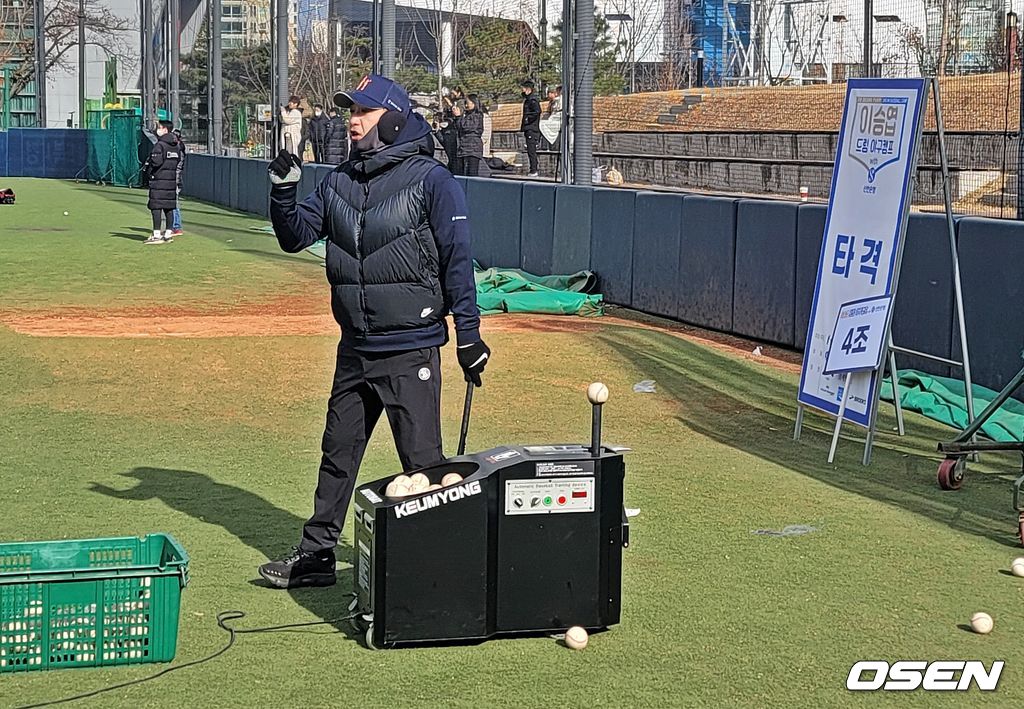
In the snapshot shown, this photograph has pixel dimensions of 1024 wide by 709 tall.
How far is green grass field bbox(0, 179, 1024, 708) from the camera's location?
4.93 meters

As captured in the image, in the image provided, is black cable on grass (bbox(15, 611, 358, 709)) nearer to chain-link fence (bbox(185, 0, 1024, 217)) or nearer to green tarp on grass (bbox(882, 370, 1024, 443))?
green tarp on grass (bbox(882, 370, 1024, 443))

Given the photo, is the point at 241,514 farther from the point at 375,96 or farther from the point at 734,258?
the point at 734,258

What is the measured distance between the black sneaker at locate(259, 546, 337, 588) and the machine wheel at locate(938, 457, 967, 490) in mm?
3582

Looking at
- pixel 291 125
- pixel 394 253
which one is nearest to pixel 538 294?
pixel 394 253

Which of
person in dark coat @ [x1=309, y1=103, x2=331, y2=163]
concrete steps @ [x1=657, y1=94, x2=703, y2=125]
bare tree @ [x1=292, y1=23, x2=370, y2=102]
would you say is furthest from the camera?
person in dark coat @ [x1=309, y1=103, x2=331, y2=163]

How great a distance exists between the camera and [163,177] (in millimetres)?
23781

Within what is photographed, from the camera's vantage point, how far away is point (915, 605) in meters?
5.85

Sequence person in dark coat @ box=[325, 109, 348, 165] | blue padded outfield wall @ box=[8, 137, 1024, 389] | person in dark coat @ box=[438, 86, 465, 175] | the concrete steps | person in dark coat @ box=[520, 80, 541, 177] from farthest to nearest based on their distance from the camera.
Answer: person in dark coat @ box=[325, 109, 348, 165] → person in dark coat @ box=[438, 86, 465, 175] → person in dark coat @ box=[520, 80, 541, 177] → the concrete steps → blue padded outfield wall @ box=[8, 137, 1024, 389]

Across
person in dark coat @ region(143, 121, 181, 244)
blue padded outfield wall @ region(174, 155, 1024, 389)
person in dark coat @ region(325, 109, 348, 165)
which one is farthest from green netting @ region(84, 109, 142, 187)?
blue padded outfield wall @ region(174, 155, 1024, 389)

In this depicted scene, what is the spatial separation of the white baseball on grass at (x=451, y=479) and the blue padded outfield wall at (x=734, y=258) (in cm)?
597

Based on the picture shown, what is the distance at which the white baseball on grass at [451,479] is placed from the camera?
5.15 meters

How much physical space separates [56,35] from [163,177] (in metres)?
56.0

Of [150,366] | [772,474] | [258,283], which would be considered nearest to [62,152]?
[258,283]

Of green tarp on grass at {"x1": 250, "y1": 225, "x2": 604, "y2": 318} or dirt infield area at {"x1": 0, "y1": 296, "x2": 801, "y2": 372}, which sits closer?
dirt infield area at {"x1": 0, "y1": 296, "x2": 801, "y2": 372}
